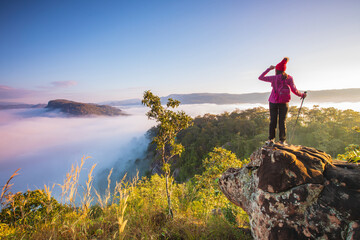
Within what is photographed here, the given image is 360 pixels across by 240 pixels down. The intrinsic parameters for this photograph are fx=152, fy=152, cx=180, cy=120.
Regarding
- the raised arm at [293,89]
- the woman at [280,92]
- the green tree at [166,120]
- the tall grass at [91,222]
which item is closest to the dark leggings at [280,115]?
the woman at [280,92]

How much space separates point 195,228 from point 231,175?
161 centimetres

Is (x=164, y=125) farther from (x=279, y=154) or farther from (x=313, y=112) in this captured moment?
(x=313, y=112)

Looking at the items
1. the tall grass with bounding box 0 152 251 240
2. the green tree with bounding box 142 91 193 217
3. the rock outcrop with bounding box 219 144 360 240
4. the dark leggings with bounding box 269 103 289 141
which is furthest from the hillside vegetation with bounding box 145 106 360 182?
the tall grass with bounding box 0 152 251 240

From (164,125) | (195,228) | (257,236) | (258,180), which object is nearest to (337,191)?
(258,180)

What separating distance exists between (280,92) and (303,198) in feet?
9.71

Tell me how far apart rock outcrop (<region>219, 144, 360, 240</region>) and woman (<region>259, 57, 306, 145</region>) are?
4.66 ft

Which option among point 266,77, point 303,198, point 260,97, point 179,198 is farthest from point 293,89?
point 260,97

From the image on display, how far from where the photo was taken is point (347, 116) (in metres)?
30.6

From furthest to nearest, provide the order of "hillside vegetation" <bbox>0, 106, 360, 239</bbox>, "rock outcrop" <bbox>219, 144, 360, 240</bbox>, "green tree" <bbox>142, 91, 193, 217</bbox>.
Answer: "green tree" <bbox>142, 91, 193, 217</bbox> → "hillside vegetation" <bbox>0, 106, 360, 239</bbox> → "rock outcrop" <bbox>219, 144, 360, 240</bbox>

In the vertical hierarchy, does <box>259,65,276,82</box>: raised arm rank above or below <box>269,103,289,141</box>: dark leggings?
above

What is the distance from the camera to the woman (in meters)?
4.48

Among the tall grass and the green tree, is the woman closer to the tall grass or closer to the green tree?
the green tree

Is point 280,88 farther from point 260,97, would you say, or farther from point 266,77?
point 260,97

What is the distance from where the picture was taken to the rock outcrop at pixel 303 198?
2.41 m
